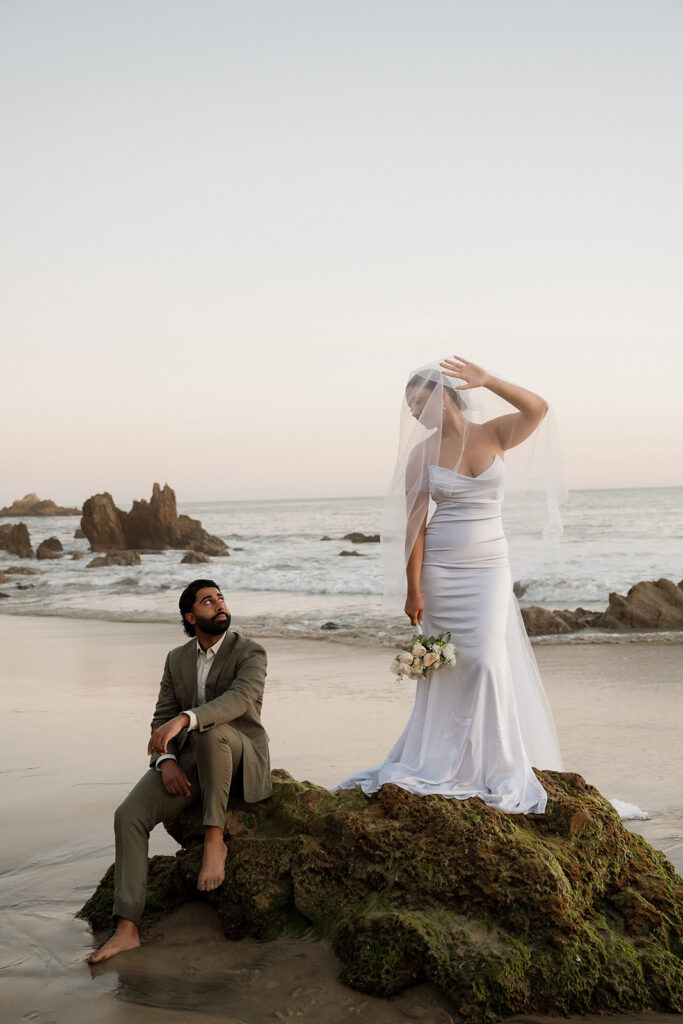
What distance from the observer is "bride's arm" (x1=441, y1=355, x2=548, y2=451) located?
4504mm

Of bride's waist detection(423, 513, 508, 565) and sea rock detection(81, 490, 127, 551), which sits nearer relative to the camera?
bride's waist detection(423, 513, 508, 565)

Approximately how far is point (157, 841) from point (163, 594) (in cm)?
1705

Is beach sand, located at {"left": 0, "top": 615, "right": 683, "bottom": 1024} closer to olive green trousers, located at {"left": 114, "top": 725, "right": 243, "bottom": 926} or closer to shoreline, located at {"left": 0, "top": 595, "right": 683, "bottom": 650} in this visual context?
olive green trousers, located at {"left": 114, "top": 725, "right": 243, "bottom": 926}

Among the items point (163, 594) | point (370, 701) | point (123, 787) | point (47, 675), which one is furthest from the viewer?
point (163, 594)

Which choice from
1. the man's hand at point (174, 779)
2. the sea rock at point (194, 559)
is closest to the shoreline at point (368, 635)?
the man's hand at point (174, 779)

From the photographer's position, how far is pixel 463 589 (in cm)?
452

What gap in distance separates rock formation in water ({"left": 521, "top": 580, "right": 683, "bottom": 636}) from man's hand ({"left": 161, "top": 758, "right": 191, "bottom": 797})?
33.2ft

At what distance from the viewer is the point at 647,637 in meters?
13.0

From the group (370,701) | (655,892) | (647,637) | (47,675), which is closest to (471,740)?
(655,892)

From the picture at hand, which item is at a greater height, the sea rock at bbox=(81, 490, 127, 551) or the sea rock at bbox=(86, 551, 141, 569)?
the sea rock at bbox=(81, 490, 127, 551)

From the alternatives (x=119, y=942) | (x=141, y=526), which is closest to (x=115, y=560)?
(x=141, y=526)

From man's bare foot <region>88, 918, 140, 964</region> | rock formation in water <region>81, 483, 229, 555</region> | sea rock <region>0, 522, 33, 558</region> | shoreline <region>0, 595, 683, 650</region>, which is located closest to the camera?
man's bare foot <region>88, 918, 140, 964</region>

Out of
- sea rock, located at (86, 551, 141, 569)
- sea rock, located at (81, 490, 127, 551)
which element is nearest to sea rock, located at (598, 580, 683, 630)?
sea rock, located at (86, 551, 141, 569)

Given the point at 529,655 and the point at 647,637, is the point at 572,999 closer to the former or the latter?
the point at 529,655
